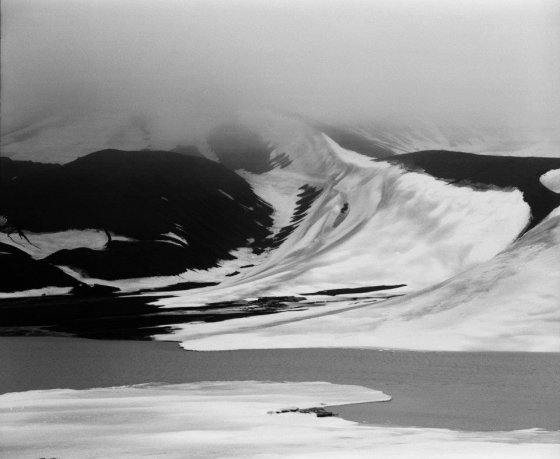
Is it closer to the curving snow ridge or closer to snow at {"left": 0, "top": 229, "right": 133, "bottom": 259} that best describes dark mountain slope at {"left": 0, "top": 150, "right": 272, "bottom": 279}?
snow at {"left": 0, "top": 229, "right": 133, "bottom": 259}

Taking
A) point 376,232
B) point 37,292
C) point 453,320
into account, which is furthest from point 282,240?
point 453,320

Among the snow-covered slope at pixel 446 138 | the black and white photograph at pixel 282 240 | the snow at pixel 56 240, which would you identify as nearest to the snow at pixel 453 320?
the black and white photograph at pixel 282 240

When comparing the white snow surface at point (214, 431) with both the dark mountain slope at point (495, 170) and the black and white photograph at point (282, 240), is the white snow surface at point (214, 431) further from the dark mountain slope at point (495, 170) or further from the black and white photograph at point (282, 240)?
the dark mountain slope at point (495, 170)

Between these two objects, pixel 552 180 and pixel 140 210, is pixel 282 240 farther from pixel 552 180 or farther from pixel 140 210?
pixel 552 180

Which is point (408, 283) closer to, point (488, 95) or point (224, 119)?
point (488, 95)

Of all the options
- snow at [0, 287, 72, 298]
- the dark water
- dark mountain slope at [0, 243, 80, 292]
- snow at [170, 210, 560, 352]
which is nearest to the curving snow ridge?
snow at [0, 287, 72, 298]

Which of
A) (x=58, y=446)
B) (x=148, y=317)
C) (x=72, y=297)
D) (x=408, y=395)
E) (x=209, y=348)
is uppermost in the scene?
(x=72, y=297)

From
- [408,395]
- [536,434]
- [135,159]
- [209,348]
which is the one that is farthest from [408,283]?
[536,434]
